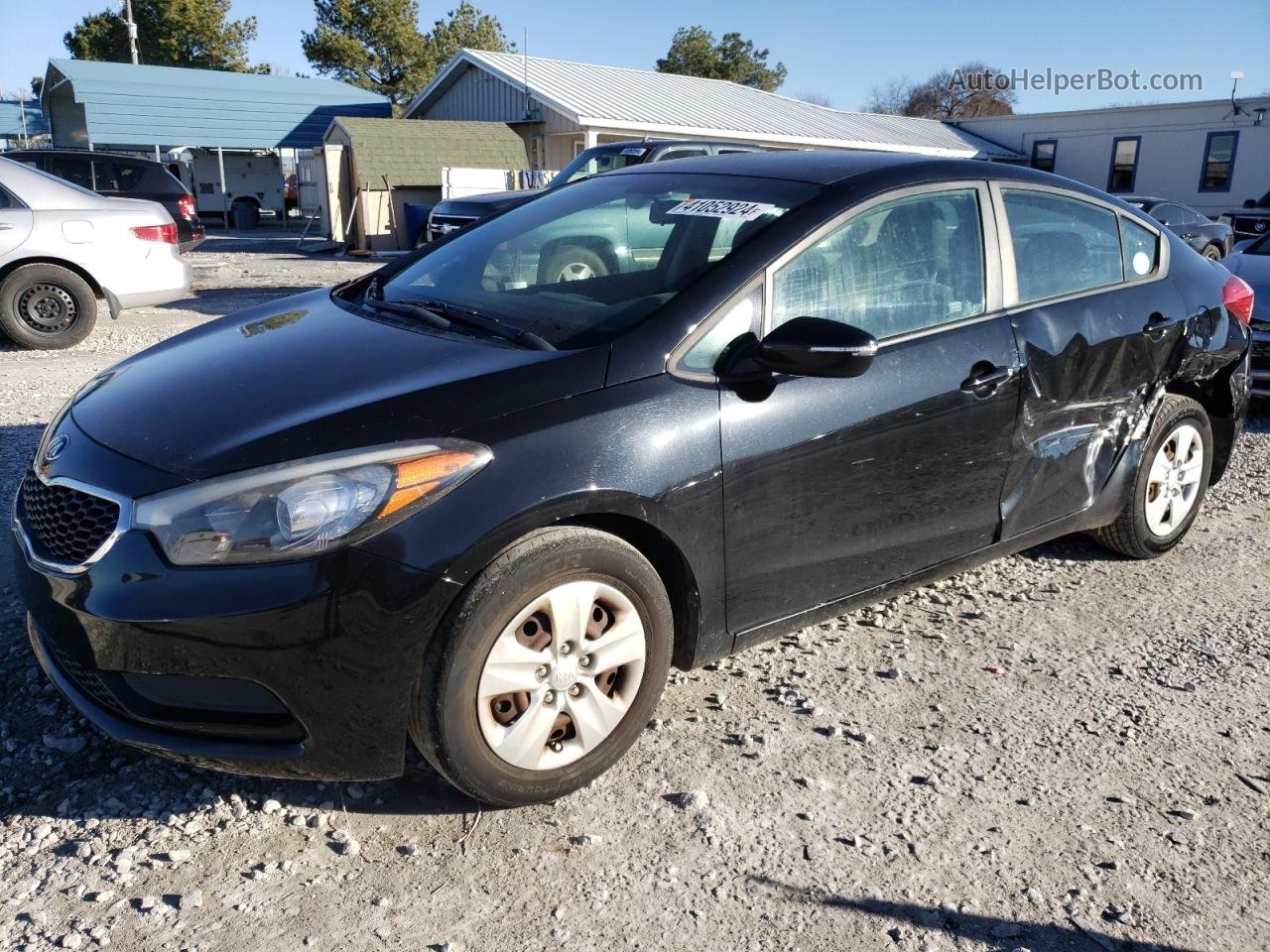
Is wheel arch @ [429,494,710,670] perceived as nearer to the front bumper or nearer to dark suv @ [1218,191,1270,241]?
the front bumper

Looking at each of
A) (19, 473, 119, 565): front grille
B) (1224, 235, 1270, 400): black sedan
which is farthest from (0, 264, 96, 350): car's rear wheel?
(1224, 235, 1270, 400): black sedan

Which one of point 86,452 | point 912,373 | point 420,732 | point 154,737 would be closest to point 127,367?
point 86,452

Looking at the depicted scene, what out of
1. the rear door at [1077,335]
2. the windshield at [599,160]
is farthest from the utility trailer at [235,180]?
the rear door at [1077,335]

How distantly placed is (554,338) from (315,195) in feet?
81.9

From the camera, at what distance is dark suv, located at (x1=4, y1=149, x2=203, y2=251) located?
13625mm

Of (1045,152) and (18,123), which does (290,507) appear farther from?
(18,123)

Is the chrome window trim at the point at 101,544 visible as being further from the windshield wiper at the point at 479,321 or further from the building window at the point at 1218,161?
the building window at the point at 1218,161

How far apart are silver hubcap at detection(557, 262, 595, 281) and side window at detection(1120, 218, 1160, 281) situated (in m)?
2.22

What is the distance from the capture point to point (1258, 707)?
3316 mm

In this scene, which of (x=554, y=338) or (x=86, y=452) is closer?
(x=86, y=452)

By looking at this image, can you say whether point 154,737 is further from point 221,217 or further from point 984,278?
point 221,217

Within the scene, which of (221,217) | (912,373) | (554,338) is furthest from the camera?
(221,217)

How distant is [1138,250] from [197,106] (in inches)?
1224

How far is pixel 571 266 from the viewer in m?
3.53
